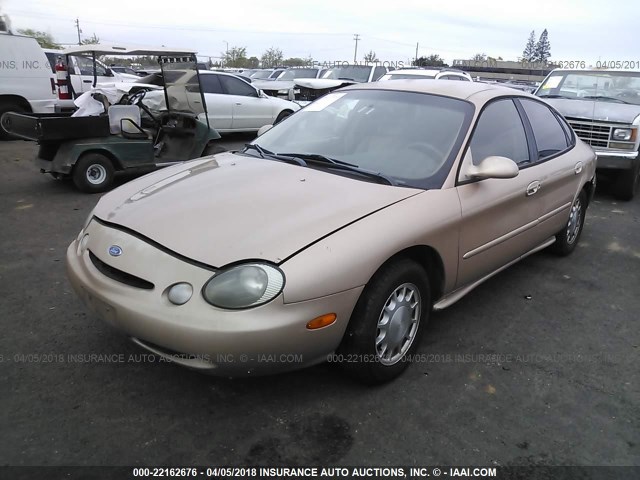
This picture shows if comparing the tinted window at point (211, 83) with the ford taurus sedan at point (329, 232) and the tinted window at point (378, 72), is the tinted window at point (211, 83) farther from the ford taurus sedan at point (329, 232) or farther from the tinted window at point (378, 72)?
the ford taurus sedan at point (329, 232)

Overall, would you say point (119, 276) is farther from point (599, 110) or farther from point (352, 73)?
point (352, 73)

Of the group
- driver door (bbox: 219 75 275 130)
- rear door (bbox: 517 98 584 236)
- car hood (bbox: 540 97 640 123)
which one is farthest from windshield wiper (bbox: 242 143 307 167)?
driver door (bbox: 219 75 275 130)

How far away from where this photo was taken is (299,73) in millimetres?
18297

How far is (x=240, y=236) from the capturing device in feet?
7.87

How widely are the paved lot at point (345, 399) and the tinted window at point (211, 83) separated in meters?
7.85

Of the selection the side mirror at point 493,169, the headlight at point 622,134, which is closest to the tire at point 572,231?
the side mirror at point 493,169

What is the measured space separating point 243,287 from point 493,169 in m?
→ 1.71

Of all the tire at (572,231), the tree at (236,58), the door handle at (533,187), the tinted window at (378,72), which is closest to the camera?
the door handle at (533,187)

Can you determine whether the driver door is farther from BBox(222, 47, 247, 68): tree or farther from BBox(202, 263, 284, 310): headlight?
BBox(222, 47, 247, 68): tree

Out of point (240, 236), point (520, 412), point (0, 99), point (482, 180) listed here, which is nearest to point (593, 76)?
point (482, 180)

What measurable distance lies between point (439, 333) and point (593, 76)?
6.80 meters

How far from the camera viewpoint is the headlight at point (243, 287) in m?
2.20

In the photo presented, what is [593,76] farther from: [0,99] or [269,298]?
[0,99]

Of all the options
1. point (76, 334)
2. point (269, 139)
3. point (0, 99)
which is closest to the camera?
point (76, 334)
